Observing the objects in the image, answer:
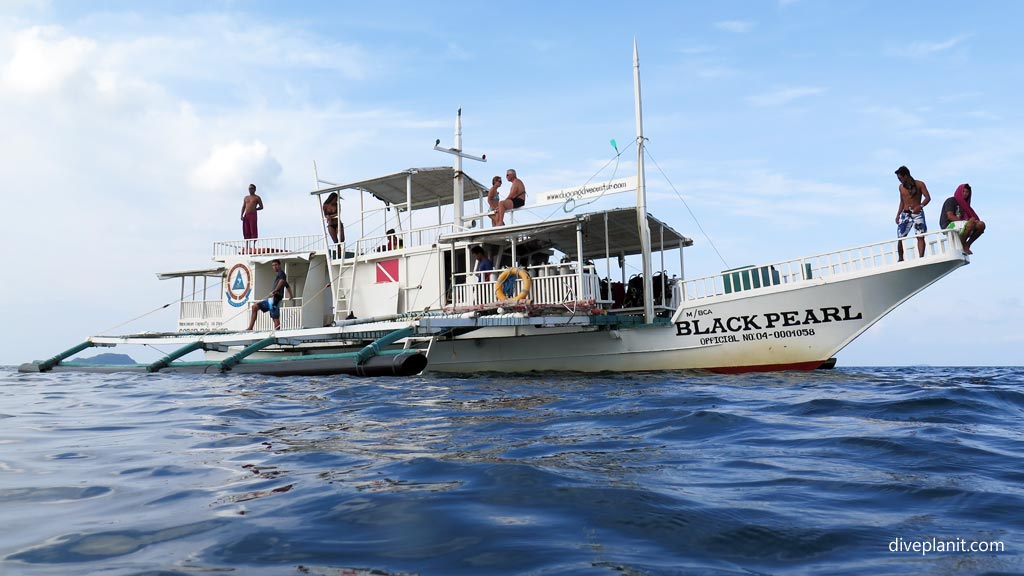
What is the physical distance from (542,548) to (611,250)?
16837mm

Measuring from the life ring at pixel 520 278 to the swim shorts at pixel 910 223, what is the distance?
287 inches

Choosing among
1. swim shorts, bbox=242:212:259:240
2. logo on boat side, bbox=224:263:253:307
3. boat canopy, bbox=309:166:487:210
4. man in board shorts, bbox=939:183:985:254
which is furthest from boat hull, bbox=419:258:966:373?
swim shorts, bbox=242:212:259:240

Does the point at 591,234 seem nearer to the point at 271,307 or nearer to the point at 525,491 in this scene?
the point at 271,307

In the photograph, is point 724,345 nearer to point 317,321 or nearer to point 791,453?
point 791,453

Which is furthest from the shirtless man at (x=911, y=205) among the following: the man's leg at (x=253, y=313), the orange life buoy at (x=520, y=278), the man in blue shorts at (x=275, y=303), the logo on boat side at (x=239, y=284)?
the logo on boat side at (x=239, y=284)

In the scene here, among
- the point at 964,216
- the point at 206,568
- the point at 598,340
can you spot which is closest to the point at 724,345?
the point at 598,340

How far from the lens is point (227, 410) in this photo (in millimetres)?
7922

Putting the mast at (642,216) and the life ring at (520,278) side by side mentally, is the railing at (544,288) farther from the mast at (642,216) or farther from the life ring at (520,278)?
the mast at (642,216)

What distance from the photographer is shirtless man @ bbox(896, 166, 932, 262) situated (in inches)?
504

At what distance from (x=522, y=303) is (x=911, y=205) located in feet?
25.0

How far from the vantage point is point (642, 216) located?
15.9 metres

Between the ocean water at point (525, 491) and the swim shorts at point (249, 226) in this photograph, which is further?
the swim shorts at point (249, 226)

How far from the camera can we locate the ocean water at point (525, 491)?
2789mm

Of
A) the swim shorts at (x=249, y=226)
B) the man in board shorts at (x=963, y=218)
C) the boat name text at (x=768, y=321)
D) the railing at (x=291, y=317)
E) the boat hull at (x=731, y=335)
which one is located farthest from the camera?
the swim shorts at (x=249, y=226)
